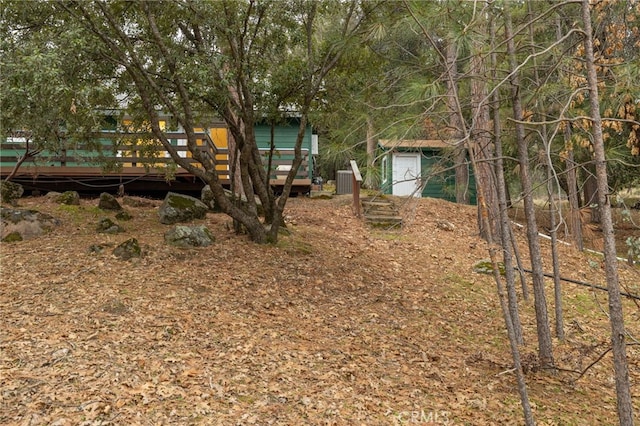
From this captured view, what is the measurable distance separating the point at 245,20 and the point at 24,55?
10.5ft

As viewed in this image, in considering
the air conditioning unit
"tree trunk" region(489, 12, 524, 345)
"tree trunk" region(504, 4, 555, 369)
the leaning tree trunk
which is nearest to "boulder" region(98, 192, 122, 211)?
"tree trunk" region(489, 12, 524, 345)

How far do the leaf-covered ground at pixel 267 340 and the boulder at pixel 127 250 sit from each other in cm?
14

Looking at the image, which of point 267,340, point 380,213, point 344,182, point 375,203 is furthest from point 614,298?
point 344,182

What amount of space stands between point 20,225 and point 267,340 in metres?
5.77

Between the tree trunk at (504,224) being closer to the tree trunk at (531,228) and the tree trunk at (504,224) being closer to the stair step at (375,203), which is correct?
the tree trunk at (531,228)

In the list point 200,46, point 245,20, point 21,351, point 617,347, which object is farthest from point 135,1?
point 617,347

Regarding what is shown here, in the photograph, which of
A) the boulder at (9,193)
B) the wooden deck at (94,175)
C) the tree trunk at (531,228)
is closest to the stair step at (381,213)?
the wooden deck at (94,175)

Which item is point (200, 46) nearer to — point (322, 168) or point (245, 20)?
point (245, 20)

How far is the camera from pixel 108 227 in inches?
364

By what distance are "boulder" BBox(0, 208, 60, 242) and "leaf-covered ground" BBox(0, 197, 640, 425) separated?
0.32 m

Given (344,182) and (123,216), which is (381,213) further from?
(344,182)

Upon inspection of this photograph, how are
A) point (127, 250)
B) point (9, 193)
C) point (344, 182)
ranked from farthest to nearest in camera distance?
1. point (344, 182)
2. point (9, 193)
3. point (127, 250)

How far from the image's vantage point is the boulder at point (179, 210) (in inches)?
405

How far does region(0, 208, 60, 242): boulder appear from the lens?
8.46 metres
